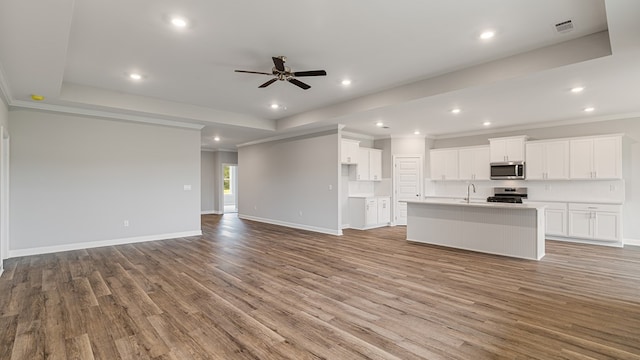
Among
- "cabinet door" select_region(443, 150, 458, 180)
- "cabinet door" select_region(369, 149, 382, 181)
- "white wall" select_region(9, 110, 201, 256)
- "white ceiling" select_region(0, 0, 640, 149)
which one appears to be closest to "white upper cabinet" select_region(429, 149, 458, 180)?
"cabinet door" select_region(443, 150, 458, 180)

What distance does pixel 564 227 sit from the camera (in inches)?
255

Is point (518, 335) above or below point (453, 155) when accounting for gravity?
below

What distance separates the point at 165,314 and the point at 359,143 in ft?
21.9

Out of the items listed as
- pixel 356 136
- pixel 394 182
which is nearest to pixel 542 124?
pixel 394 182

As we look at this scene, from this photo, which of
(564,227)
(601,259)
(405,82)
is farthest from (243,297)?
(564,227)

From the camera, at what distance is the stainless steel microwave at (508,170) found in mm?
7094

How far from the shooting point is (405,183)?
28.9ft

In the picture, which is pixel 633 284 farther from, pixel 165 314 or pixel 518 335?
pixel 165 314

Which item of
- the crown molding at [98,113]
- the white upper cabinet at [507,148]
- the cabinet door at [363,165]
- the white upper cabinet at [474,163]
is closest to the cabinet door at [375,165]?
the cabinet door at [363,165]

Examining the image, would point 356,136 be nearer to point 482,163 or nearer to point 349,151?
point 349,151

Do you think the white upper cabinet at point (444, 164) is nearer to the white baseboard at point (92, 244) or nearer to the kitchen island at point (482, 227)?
the kitchen island at point (482, 227)

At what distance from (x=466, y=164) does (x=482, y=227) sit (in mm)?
3272

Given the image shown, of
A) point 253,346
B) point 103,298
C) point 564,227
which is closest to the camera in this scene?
point 253,346

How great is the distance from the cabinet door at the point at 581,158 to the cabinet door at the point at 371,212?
4.36 m
